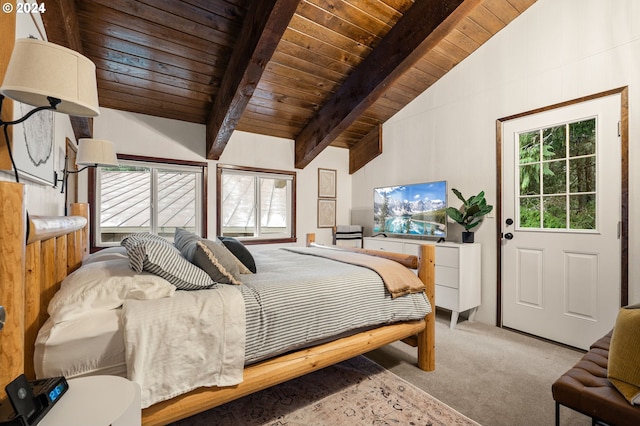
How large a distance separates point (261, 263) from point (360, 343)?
1000mm

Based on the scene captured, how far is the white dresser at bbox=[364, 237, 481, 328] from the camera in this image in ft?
10.0

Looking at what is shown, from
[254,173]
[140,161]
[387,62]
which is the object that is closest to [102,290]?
[140,161]

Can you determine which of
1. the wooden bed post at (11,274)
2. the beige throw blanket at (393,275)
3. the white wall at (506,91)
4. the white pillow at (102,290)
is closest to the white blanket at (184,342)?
the white pillow at (102,290)

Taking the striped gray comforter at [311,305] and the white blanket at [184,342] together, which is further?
the striped gray comforter at [311,305]

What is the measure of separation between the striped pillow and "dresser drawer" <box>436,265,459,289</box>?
251 cm

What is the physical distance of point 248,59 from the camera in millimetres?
→ 2539

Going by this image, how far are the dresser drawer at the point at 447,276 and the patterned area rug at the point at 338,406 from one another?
137 centimetres

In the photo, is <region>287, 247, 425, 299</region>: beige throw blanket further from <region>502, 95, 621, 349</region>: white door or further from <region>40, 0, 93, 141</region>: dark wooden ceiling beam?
<region>40, 0, 93, 141</region>: dark wooden ceiling beam

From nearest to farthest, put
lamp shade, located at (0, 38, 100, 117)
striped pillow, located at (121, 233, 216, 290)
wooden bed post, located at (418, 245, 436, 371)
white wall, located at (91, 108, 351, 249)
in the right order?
lamp shade, located at (0, 38, 100, 117), striped pillow, located at (121, 233, 216, 290), wooden bed post, located at (418, 245, 436, 371), white wall, located at (91, 108, 351, 249)

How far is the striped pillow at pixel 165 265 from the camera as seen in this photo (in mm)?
1374

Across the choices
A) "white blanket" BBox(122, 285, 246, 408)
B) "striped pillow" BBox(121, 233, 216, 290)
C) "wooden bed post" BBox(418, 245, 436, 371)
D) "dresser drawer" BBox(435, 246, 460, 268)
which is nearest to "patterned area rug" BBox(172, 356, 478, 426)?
"wooden bed post" BBox(418, 245, 436, 371)

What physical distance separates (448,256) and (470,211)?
1.75ft

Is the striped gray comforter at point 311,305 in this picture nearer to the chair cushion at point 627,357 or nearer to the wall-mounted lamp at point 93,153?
the chair cushion at point 627,357

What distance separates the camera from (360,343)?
1847mm
